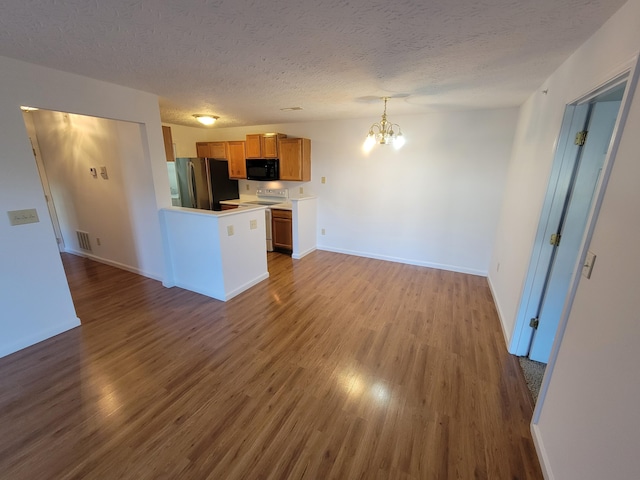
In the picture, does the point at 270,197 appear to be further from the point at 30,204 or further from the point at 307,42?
the point at 307,42

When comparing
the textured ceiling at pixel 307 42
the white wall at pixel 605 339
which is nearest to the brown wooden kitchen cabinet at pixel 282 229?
the textured ceiling at pixel 307 42

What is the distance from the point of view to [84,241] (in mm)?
4445

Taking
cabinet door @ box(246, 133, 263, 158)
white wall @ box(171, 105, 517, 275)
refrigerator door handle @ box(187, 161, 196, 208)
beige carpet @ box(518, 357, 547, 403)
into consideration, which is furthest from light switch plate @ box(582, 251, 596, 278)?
refrigerator door handle @ box(187, 161, 196, 208)

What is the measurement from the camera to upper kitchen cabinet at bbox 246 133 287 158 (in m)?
4.87

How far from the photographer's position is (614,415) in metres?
0.96

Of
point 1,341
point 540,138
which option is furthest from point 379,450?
point 1,341

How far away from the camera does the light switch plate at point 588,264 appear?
124 cm

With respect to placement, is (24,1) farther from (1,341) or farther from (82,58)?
(1,341)

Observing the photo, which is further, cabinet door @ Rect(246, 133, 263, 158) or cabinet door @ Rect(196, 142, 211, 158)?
cabinet door @ Rect(196, 142, 211, 158)

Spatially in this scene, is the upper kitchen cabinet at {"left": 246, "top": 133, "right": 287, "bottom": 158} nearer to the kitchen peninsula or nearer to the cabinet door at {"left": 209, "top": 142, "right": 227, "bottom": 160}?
the cabinet door at {"left": 209, "top": 142, "right": 227, "bottom": 160}

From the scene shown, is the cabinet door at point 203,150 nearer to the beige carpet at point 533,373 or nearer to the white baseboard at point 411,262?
the white baseboard at point 411,262

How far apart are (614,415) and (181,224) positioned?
372 cm

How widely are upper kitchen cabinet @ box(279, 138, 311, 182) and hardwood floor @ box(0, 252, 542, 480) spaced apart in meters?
2.59

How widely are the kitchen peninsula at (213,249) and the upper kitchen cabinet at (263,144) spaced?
1.87m
